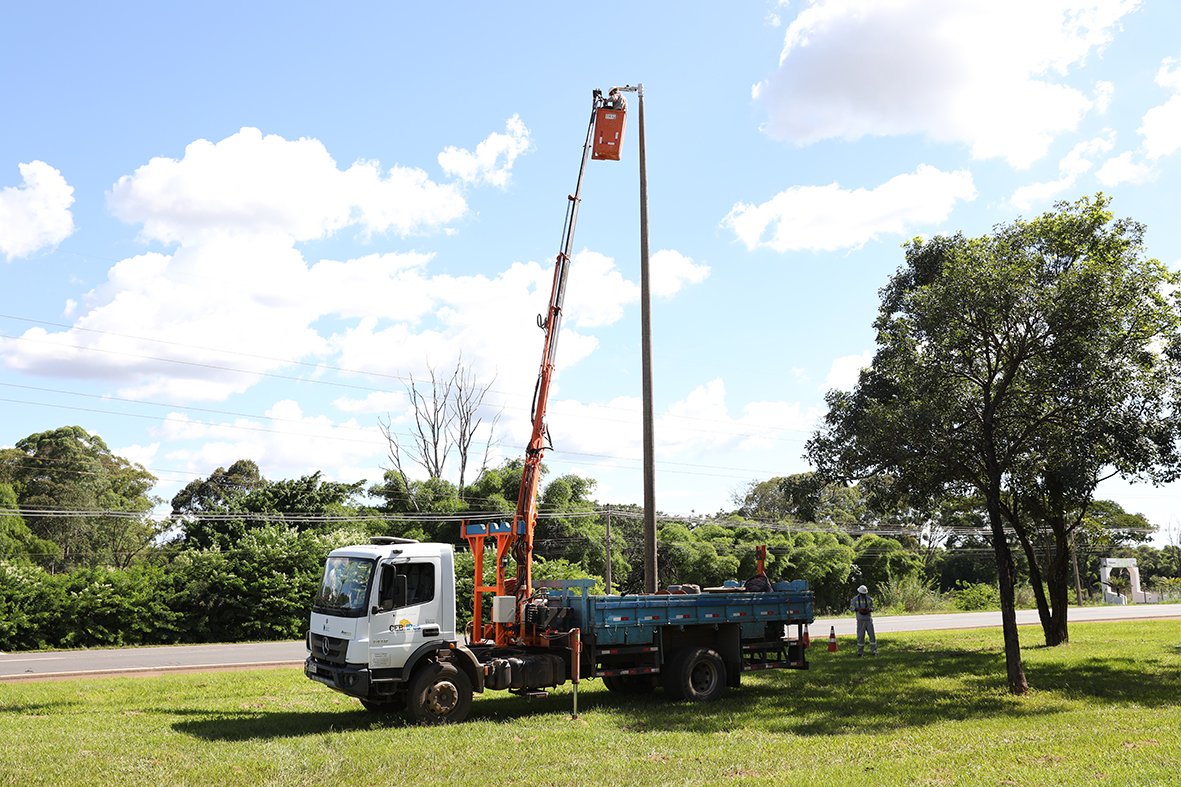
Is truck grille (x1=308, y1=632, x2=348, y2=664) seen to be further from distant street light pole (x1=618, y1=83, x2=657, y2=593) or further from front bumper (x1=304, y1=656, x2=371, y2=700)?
distant street light pole (x1=618, y1=83, x2=657, y2=593)

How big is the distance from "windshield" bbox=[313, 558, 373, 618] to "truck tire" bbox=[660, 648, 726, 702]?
5079 millimetres

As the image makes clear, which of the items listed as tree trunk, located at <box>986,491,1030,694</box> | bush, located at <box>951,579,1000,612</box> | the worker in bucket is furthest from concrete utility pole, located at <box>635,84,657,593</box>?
bush, located at <box>951,579,1000,612</box>

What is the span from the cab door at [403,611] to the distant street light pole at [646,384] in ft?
13.2

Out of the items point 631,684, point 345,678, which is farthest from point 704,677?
point 345,678

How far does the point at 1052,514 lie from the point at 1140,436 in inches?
303

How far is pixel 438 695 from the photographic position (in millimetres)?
13258

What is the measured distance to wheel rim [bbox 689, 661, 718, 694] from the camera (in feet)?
50.8

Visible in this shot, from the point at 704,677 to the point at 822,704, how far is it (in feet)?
6.29

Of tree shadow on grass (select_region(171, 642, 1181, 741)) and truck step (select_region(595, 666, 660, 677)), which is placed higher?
truck step (select_region(595, 666, 660, 677))

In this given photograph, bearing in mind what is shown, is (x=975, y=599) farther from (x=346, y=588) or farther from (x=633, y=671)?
(x=346, y=588)

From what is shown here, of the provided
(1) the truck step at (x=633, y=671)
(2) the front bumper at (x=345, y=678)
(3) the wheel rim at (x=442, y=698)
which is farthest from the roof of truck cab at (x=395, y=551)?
(1) the truck step at (x=633, y=671)

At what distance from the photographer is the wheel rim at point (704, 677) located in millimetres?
15484

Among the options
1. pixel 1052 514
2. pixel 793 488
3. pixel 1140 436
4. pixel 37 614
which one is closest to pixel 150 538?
pixel 37 614

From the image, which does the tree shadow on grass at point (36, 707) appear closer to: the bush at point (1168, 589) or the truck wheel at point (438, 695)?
the truck wheel at point (438, 695)
